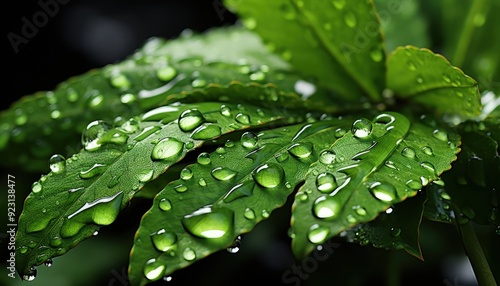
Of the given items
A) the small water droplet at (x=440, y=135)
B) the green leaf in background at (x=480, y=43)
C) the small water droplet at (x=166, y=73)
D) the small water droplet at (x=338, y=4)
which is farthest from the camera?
the green leaf in background at (x=480, y=43)

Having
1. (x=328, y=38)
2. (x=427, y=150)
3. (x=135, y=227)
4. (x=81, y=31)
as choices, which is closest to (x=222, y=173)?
(x=427, y=150)

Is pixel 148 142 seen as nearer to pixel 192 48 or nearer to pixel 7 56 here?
pixel 192 48

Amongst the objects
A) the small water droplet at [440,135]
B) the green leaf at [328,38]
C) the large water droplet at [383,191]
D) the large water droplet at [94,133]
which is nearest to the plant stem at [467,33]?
the green leaf at [328,38]

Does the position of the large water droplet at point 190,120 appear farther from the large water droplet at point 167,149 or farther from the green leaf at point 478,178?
the green leaf at point 478,178

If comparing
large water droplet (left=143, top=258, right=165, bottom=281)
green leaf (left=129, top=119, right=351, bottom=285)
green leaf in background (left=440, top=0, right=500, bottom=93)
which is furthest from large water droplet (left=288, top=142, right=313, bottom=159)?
green leaf in background (left=440, top=0, right=500, bottom=93)

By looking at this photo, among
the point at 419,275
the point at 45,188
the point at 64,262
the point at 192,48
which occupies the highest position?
the point at 45,188

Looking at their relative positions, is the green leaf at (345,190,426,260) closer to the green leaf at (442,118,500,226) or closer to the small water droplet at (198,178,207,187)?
the green leaf at (442,118,500,226)

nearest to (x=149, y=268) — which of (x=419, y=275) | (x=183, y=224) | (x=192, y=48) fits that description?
(x=183, y=224)
